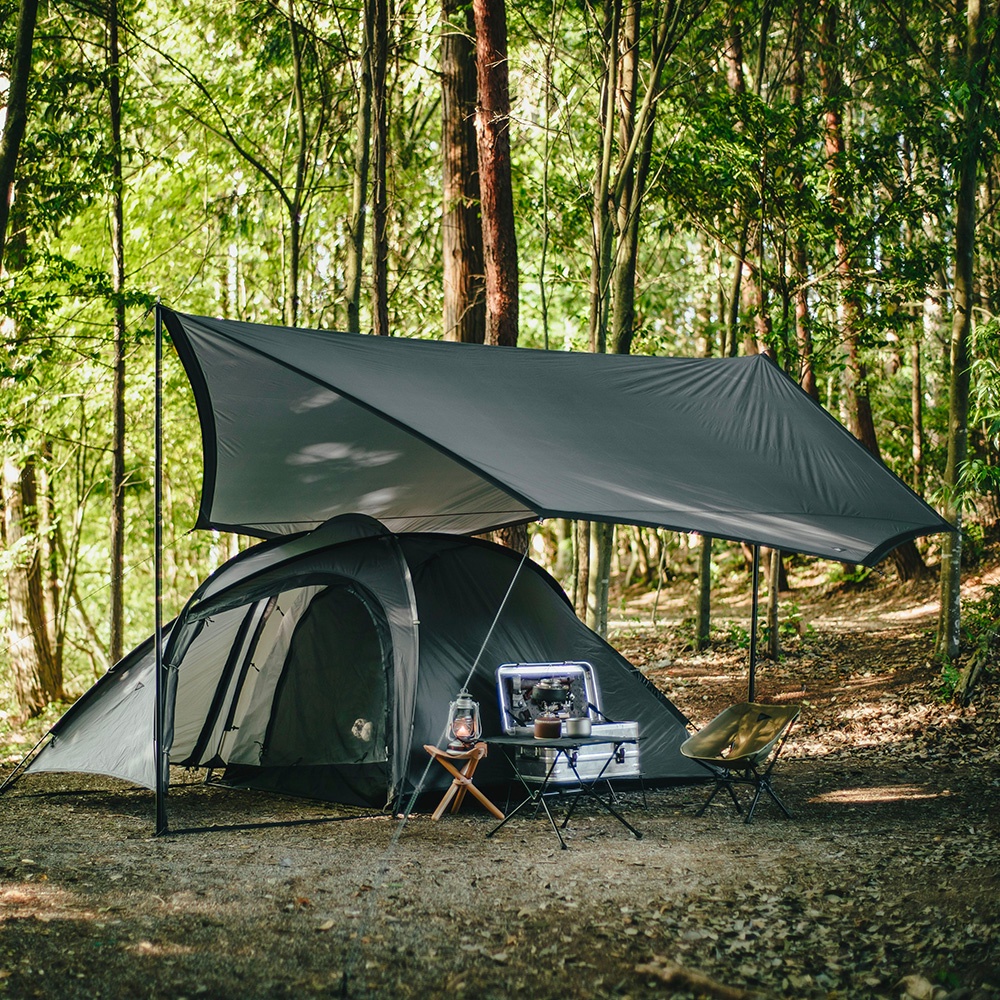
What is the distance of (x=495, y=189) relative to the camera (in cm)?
739

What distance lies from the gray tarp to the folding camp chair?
96 cm

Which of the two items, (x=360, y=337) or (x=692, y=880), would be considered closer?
(x=692, y=880)

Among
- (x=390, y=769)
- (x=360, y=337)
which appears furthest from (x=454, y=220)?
(x=390, y=769)

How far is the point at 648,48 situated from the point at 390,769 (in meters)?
7.28

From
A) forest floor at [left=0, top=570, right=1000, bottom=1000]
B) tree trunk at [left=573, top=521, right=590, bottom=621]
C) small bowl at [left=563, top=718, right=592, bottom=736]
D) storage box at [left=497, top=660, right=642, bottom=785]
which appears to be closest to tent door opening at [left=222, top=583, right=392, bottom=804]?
forest floor at [left=0, top=570, right=1000, bottom=1000]

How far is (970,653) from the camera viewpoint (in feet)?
25.9

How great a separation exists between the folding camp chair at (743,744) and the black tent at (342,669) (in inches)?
20.5

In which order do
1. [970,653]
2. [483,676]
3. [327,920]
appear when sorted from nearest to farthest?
[327,920] → [483,676] → [970,653]

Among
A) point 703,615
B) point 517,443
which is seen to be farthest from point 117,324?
point 703,615

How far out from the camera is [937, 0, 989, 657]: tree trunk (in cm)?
739

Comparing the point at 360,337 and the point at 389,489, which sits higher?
the point at 360,337

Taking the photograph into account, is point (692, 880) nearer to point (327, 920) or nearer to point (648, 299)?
point (327, 920)

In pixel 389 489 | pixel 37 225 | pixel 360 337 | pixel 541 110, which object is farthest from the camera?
pixel 541 110

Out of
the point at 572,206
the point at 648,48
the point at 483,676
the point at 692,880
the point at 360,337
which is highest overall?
the point at 648,48
